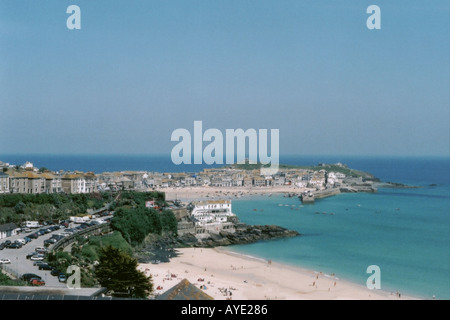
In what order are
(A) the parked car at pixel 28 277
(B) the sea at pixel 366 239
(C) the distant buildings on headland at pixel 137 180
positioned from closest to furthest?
1. (A) the parked car at pixel 28 277
2. (B) the sea at pixel 366 239
3. (C) the distant buildings on headland at pixel 137 180

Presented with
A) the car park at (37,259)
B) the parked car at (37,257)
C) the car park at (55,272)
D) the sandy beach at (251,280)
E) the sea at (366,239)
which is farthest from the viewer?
the sea at (366,239)

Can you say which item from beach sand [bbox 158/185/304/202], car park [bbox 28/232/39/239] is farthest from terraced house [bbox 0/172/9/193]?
beach sand [bbox 158/185/304/202]

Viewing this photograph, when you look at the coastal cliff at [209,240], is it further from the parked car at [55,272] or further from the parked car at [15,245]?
the parked car at [55,272]

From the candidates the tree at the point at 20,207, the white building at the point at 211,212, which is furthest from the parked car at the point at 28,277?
the white building at the point at 211,212

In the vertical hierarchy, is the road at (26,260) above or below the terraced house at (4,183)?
below

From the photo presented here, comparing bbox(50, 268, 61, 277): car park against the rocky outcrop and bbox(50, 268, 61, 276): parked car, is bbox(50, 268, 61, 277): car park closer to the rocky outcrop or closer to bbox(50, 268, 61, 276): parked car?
bbox(50, 268, 61, 276): parked car

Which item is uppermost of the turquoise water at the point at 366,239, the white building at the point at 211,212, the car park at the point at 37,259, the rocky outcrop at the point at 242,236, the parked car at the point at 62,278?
the car park at the point at 37,259

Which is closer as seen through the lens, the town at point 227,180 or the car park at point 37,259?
the car park at point 37,259
